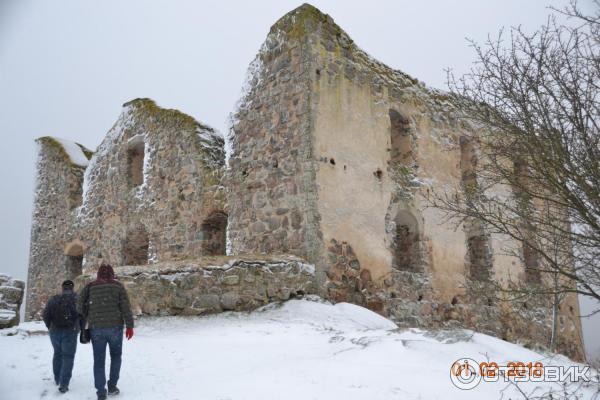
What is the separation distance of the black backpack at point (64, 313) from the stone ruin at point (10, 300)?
2.75m

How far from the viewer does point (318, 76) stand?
908 centimetres

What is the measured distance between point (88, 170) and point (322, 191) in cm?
812

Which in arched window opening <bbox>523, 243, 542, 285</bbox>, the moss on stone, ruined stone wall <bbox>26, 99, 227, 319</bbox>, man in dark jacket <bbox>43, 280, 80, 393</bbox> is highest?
the moss on stone

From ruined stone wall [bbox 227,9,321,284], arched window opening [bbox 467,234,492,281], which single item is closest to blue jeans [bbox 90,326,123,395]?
ruined stone wall [bbox 227,9,321,284]

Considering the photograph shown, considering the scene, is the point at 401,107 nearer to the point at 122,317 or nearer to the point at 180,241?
the point at 180,241

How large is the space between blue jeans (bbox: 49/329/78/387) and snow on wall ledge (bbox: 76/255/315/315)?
2.30 meters

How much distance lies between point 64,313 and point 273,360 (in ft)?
6.97

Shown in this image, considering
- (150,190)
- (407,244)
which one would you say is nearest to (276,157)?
(407,244)

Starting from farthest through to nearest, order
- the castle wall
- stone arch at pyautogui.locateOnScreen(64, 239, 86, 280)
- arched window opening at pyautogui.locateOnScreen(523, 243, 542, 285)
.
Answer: stone arch at pyautogui.locateOnScreen(64, 239, 86, 280) → arched window opening at pyautogui.locateOnScreen(523, 243, 542, 285) → the castle wall

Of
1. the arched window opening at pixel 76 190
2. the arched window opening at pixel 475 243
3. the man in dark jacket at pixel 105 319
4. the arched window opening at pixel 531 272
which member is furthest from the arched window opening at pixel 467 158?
the arched window opening at pixel 76 190

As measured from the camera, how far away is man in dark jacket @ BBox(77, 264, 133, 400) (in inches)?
207

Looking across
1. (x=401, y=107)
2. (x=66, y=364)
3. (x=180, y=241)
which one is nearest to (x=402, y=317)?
(x=401, y=107)

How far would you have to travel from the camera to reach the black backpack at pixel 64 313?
554cm

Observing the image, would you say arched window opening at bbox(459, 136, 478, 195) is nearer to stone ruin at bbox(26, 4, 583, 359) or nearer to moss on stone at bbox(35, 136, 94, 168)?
stone ruin at bbox(26, 4, 583, 359)
